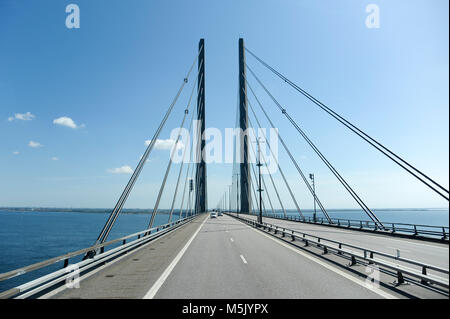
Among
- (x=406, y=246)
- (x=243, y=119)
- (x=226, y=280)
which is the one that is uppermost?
(x=243, y=119)

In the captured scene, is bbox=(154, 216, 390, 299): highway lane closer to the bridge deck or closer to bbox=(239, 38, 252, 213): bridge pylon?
the bridge deck

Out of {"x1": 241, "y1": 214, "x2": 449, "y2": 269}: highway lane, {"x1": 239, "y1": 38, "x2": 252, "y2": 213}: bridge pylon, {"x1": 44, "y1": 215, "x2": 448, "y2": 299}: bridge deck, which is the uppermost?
{"x1": 239, "y1": 38, "x2": 252, "y2": 213}: bridge pylon

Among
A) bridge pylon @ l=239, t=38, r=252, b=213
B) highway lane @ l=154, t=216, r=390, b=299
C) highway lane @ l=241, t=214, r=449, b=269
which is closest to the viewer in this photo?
highway lane @ l=154, t=216, r=390, b=299

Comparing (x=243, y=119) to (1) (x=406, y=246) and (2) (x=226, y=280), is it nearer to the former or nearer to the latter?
(1) (x=406, y=246)

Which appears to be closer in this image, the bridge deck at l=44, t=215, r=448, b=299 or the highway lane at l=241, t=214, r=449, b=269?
the bridge deck at l=44, t=215, r=448, b=299

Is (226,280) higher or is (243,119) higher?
(243,119)

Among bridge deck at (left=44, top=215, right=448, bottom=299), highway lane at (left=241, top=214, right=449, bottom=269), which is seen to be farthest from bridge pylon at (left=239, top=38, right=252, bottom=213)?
bridge deck at (left=44, top=215, right=448, bottom=299)

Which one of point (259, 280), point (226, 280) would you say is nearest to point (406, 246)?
point (259, 280)

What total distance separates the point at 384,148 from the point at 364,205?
4.94 m

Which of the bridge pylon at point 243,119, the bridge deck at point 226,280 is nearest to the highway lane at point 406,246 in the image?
the bridge deck at point 226,280

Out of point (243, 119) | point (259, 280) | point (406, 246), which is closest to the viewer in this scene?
point (259, 280)

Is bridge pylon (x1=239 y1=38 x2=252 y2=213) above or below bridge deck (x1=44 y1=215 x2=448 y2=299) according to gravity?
above

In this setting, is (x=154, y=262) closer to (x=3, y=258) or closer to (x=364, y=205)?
(x=364, y=205)

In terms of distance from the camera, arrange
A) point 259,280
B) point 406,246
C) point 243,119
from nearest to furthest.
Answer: point 259,280, point 406,246, point 243,119
